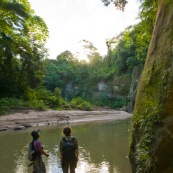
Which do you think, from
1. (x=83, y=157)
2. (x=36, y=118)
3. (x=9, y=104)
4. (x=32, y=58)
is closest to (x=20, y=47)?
(x=32, y=58)

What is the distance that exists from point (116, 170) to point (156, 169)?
437 centimetres

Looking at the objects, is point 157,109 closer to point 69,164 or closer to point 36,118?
point 69,164

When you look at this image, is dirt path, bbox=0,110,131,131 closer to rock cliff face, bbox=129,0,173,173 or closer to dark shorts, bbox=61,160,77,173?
dark shorts, bbox=61,160,77,173

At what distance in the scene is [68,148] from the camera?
6402 millimetres

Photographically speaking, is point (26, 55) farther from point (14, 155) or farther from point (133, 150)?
point (133, 150)

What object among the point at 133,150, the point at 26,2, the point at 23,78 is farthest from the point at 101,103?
the point at 133,150

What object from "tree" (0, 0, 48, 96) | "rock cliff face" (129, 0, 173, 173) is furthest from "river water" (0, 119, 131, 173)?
"tree" (0, 0, 48, 96)

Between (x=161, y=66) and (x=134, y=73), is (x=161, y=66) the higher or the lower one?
the lower one

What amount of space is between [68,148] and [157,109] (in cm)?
214

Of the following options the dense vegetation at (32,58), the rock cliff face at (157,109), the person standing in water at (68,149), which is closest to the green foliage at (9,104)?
the dense vegetation at (32,58)

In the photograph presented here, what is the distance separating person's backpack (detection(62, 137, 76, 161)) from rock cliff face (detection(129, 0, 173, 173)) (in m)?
1.41

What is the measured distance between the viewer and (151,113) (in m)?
5.99

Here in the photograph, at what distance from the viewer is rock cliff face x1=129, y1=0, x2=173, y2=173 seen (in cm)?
530

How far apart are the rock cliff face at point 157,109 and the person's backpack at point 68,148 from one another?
141 centimetres
